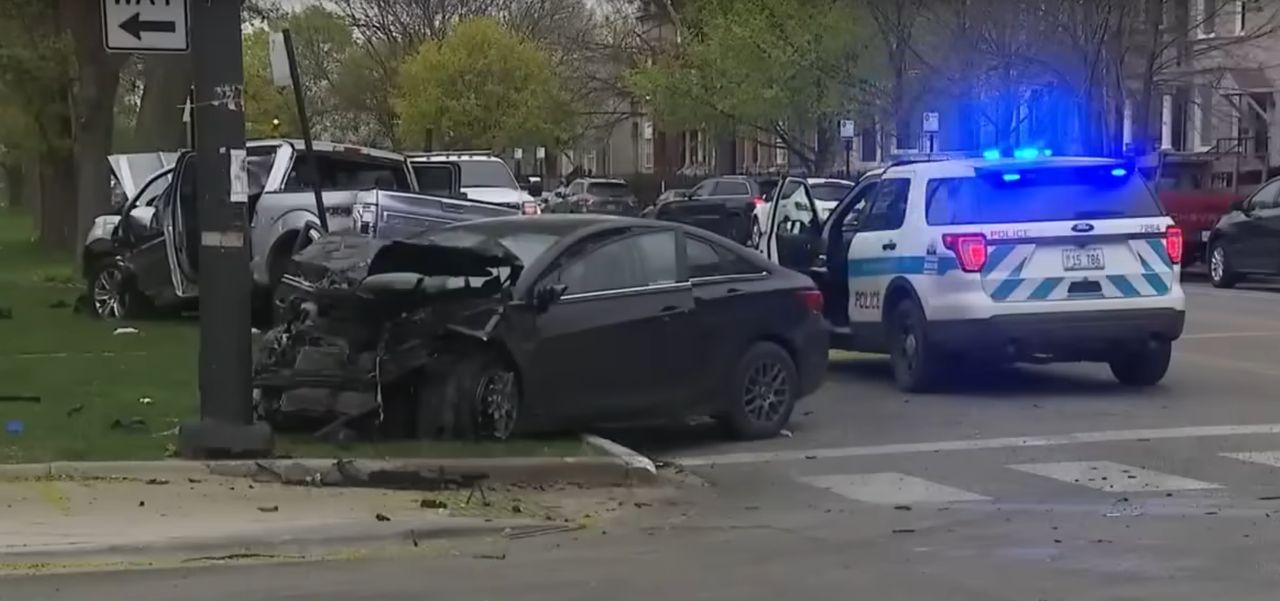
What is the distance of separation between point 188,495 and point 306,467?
2.51 ft

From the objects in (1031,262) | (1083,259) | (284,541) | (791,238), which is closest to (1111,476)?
(1031,262)

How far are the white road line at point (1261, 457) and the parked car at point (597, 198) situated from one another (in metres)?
34.5

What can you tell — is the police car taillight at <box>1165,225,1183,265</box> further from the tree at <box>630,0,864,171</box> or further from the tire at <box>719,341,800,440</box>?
the tree at <box>630,0,864,171</box>

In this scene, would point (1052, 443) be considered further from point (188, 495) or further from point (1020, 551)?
point (188, 495)

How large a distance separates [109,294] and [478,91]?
129 feet

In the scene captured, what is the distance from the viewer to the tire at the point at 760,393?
11969 mm

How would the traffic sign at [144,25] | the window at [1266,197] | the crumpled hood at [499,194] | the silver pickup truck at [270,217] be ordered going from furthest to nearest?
the window at [1266,197] → the crumpled hood at [499,194] → the silver pickup truck at [270,217] → the traffic sign at [144,25]

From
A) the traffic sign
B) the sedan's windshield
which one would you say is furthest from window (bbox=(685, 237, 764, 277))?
the sedan's windshield

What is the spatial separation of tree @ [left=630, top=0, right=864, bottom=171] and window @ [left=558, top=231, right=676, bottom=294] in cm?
3093

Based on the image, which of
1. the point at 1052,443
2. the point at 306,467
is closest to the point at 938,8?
the point at 1052,443

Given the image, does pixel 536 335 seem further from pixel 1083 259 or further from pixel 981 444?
pixel 1083 259

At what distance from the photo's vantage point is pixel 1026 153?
1396 centimetres

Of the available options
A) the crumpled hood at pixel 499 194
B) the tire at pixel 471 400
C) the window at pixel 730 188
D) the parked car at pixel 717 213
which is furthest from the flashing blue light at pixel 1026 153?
the window at pixel 730 188

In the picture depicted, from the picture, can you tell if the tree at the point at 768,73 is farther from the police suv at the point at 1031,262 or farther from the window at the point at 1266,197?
the police suv at the point at 1031,262
